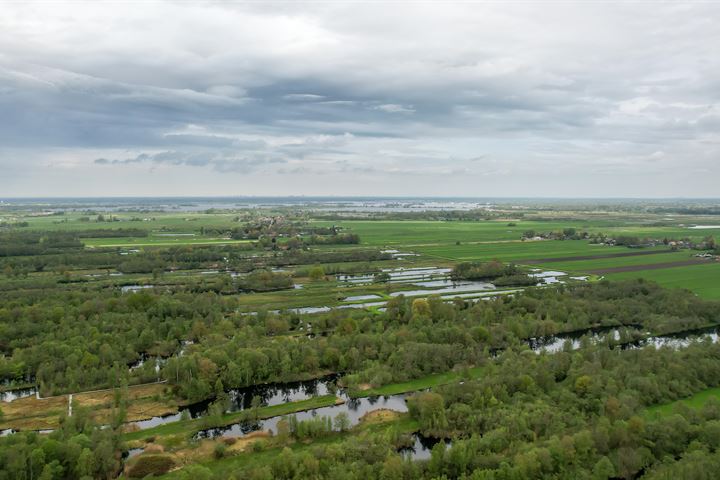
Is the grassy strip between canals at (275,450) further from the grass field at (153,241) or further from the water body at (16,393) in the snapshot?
the grass field at (153,241)

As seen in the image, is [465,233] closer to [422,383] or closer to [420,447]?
[422,383]

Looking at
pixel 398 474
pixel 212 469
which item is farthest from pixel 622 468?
pixel 212 469

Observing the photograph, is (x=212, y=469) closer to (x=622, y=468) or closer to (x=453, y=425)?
(x=453, y=425)

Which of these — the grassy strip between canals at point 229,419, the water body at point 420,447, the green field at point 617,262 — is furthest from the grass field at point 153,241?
the water body at point 420,447

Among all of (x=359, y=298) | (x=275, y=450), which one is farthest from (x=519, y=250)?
(x=275, y=450)

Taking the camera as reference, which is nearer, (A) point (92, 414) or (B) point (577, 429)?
(B) point (577, 429)

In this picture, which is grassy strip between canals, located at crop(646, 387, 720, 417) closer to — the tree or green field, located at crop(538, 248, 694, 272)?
the tree

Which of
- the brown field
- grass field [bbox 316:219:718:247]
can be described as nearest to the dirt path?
grass field [bbox 316:219:718:247]
